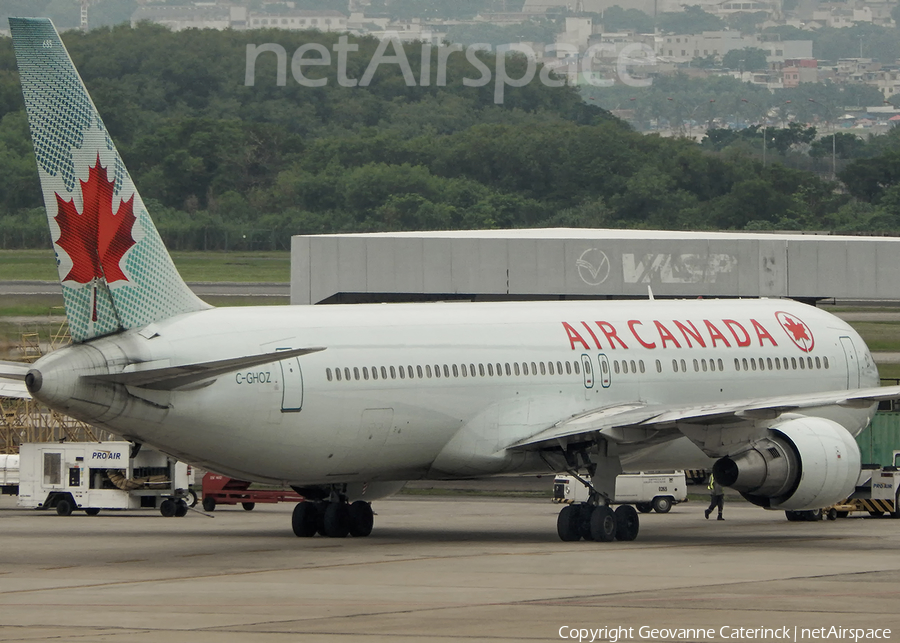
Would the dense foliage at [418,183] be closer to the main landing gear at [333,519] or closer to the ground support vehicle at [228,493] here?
the ground support vehicle at [228,493]

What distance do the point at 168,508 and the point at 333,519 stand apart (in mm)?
9137

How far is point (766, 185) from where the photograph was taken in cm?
12950

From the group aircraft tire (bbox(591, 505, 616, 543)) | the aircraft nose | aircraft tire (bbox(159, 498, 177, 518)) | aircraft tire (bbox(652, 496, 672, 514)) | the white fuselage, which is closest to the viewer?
the aircraft nose

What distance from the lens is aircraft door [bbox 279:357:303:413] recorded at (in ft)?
98.6

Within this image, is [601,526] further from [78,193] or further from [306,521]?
[78,193]

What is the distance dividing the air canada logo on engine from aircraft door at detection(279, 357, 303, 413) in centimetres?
1294

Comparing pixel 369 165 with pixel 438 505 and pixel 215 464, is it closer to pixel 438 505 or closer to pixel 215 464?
pixel 438 505

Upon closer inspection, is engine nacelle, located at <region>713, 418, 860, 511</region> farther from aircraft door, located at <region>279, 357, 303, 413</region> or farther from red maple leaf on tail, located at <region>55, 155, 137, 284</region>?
red maple leaf on tail, located at <region>55, 155, 137, 284</region>

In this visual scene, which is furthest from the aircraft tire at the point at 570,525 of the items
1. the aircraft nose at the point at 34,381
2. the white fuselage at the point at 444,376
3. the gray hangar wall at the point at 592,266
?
the gray hangar wall at the point at 592,266

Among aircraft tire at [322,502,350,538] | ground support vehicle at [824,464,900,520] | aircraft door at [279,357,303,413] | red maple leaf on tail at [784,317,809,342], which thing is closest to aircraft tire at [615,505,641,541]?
aircraft tire at [322,502,350,538]

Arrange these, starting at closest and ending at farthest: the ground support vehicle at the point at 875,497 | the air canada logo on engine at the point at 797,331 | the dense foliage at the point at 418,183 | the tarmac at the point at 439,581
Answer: the tarmac at the point at 439,581 < the air canada logo on engine at the point at 797,331 < the ground support vehicle at the point at 875,497 < the dense foliage at the point at 418,183

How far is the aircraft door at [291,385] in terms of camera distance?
30.0m

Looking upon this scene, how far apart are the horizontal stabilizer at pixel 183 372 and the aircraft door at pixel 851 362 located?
15558 mm

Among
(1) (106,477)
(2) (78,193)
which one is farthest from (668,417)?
(1) (106,477)
